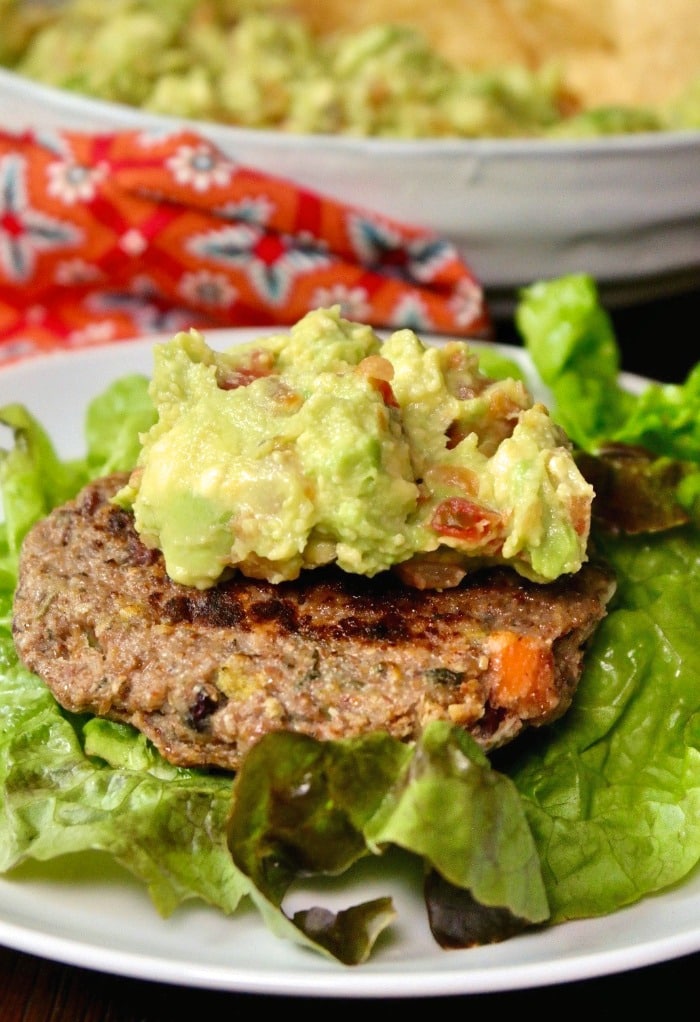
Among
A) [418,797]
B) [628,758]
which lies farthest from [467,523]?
[628,758]

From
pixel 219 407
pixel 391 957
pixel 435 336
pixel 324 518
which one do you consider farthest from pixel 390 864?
pixel 435 336

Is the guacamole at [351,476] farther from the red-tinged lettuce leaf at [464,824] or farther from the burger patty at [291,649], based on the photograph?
the red-tinged lettuce leaf at [464,824]

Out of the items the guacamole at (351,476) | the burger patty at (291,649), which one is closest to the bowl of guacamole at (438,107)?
the guacamole at (351,476)

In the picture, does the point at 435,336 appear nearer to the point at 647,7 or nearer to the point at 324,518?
the point at 324,518

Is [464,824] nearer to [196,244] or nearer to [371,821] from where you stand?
[371,821]

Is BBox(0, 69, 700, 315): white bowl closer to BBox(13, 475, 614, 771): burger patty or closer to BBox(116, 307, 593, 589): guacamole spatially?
BBox(116, 307, 593, 589): guacamole

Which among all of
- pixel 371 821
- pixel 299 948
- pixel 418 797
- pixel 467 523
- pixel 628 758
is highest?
pixel 467 523

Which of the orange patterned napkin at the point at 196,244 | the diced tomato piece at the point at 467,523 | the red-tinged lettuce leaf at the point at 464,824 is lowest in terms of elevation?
the orange patterned napkin at the point at 196,244
